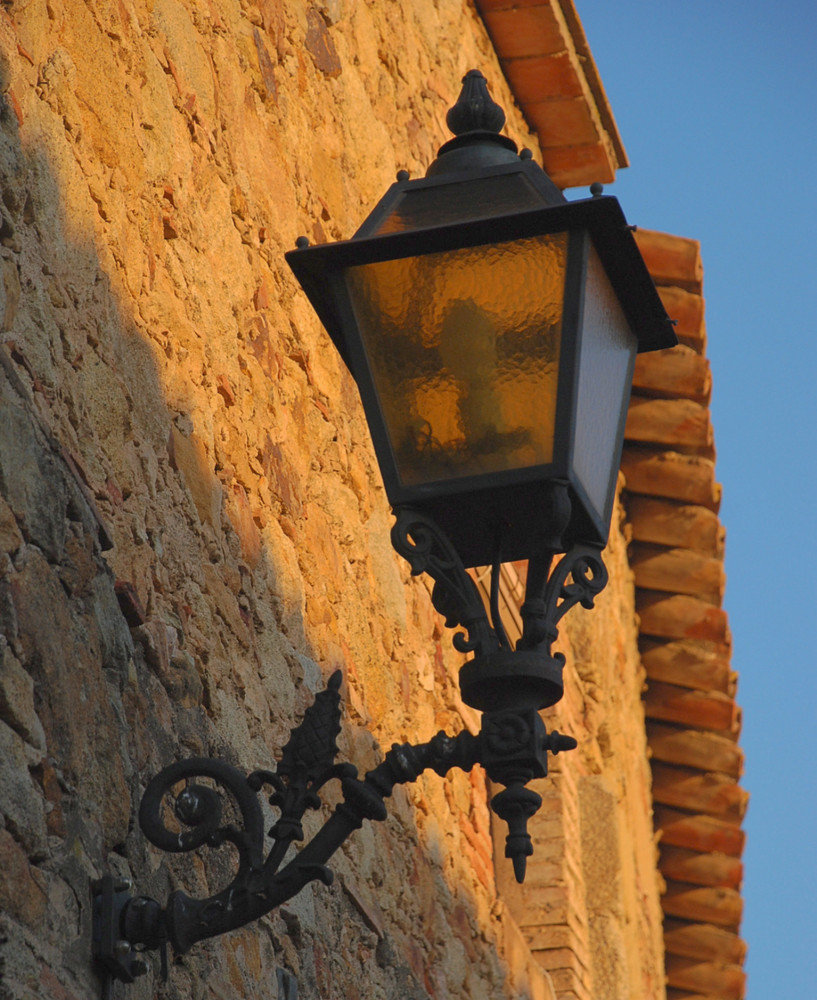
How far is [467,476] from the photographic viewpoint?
1944mm

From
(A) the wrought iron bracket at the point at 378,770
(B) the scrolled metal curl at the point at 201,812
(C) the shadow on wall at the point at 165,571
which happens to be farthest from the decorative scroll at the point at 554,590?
(C) the shadow on wall at the point at 165,571

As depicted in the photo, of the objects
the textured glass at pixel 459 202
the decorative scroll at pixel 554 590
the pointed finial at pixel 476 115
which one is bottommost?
the decorative scroll at pixel 554 590

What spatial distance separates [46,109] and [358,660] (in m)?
1.53

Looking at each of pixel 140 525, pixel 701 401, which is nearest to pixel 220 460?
pixel 140 525

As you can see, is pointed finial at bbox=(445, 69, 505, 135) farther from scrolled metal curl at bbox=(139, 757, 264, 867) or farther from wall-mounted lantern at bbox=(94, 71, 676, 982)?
scrolled metal curl at bbox=(139, 757, 264, 867)

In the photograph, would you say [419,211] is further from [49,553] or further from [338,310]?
[49,553]

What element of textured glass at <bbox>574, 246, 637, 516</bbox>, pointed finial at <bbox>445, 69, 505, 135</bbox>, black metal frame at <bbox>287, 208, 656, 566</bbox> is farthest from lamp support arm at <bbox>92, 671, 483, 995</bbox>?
pointed finial at <bbox>445, 69, 505, 135</bbox>

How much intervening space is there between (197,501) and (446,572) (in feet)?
2.82

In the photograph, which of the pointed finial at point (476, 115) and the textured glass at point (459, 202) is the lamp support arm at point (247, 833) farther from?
the pointed finial at point (476, 115)

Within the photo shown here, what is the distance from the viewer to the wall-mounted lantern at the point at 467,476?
1.94 metres

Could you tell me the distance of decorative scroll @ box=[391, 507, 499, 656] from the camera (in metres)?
1.96

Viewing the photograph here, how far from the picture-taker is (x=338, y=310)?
2.06 metres

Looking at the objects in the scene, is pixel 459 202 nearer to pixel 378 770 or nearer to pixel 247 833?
pixel 378 770

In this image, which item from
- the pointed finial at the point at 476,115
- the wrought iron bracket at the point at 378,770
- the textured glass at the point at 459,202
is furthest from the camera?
the pointed finial at the point at 476,115
